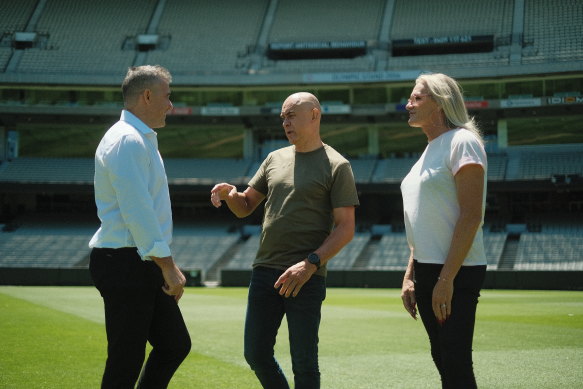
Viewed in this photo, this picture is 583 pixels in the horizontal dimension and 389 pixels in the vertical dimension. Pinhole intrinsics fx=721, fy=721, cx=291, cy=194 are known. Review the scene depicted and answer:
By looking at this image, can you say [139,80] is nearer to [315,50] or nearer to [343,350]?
[343,350]

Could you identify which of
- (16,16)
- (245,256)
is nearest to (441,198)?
(245,256)

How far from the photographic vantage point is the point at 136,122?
5176mm

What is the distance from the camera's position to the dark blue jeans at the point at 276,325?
A: 213 inches

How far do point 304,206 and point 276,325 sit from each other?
0.96m

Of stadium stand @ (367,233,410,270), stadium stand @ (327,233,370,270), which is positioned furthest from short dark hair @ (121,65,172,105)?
stadium stand @ (327,233,370,270)

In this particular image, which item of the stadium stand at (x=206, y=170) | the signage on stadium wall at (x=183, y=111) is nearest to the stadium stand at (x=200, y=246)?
the stadium stand at (x=206, y=170)

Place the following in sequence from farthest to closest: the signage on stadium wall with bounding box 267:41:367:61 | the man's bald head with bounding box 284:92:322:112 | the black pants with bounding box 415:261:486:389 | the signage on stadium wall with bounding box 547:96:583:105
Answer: the signage on stadium wall with bounding box 267:41:367:61
the signage on stadium wall with bounding box 547:96:583:105
the man's bald head with bounding box 284:92:322:112
the black pants with bounding box 415:261:486:389

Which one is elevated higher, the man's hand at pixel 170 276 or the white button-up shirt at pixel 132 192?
the white button-up shirt at pixel 132 192

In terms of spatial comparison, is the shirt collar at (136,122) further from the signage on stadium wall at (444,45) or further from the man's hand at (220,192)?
the signage on stadium wall at (444,45)

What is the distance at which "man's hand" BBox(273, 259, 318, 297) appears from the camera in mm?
5340

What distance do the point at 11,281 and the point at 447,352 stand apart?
39.0 m

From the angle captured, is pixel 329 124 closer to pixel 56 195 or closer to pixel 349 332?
pixel 56 195

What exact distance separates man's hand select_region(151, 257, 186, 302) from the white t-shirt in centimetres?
165

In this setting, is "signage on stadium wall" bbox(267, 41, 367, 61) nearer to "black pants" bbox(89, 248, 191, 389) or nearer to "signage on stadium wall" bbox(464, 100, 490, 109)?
"signage on stadium wall" bbox(464, 100, 490, 109)
